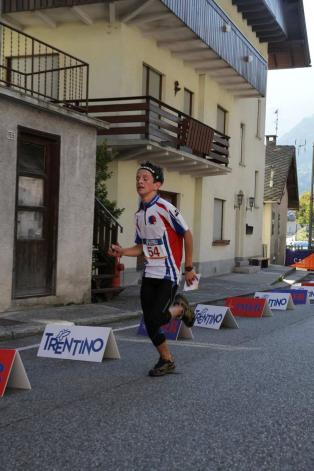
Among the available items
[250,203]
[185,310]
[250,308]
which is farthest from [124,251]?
[250,203]

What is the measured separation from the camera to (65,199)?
10820mm

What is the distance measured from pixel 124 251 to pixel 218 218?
1632 cm

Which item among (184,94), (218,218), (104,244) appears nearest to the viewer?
(104,244)

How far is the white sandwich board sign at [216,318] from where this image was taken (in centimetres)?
900

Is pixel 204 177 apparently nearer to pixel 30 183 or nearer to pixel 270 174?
pixel 30 183

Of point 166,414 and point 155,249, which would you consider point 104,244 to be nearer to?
point 155,249

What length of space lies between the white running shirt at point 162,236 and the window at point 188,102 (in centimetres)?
1340

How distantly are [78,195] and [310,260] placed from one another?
20.4 metres

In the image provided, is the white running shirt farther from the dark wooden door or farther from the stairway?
the stairway

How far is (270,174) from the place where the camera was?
34.3 meters

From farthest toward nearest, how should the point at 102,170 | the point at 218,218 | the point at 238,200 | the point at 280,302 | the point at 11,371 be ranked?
the point at 238,200
the point at 218,218
the point at 102,170
the point at 280,302
the point at 11,371

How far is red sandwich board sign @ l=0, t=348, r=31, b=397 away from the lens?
4.98 meters

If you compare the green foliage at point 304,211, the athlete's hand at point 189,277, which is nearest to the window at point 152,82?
the athlete's hand at point 189,277

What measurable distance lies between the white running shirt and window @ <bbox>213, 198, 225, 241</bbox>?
15.9 m
